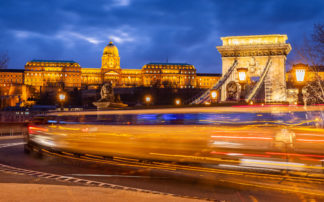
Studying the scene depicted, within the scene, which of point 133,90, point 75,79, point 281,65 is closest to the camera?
point 281,65

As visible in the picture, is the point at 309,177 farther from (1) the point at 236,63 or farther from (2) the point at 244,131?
(1) the point at 236,63

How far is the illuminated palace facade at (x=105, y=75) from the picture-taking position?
6821 inches

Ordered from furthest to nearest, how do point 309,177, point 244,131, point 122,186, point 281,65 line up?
1. point 281,65
2. point 244,131
3. point 309,177
4. point 122,186

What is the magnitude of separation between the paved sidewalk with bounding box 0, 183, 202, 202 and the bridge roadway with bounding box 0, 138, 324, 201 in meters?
0.16

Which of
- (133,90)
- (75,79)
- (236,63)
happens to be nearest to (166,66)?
(75,79)

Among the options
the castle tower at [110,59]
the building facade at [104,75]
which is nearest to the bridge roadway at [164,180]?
the building facade at [104,75]

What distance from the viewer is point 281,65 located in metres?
52.5

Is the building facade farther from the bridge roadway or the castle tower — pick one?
the bridge roadway

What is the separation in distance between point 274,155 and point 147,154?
4.34m

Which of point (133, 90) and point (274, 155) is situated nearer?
point (274, 155)

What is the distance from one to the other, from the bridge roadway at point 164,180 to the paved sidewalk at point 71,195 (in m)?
0.16

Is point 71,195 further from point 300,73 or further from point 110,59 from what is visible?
point 110,59

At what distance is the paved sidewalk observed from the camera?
684 centimetres

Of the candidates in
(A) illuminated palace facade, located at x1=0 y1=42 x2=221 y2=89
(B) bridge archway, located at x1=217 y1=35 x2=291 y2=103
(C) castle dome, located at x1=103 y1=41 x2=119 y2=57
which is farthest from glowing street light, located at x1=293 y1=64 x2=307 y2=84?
(C) castle dome, located at x1=103 y1=41 x2=119 y2=57
